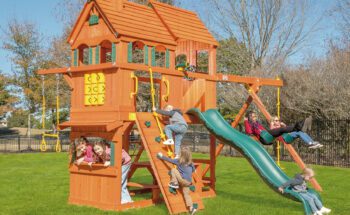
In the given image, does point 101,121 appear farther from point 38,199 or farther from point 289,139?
point 289,139

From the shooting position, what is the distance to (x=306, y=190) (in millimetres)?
9070

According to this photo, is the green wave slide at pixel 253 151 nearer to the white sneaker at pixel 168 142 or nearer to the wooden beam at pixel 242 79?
the white sneaker at pixel 168 142

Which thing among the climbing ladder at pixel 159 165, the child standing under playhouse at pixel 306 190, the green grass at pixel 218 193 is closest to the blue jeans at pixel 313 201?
the child standing under playhouse at pixel 306 190

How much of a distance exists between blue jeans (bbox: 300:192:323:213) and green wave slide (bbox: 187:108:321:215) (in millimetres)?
62

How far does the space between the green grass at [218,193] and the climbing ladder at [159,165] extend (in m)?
0.55

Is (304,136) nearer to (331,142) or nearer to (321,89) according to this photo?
(331,142)

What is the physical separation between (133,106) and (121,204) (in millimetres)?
2157

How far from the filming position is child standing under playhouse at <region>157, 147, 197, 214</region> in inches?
375

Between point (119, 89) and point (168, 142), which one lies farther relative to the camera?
point (119, 89)

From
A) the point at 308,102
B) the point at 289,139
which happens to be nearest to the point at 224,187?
the point at 289,139

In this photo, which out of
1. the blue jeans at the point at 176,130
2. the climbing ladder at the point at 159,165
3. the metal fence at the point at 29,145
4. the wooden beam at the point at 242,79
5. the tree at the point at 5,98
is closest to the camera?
the climbing ladder at the point at 159,165

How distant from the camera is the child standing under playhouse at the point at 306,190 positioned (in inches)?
346

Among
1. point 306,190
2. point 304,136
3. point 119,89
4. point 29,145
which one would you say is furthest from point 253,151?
point 29,145

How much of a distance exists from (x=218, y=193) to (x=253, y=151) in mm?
3467
